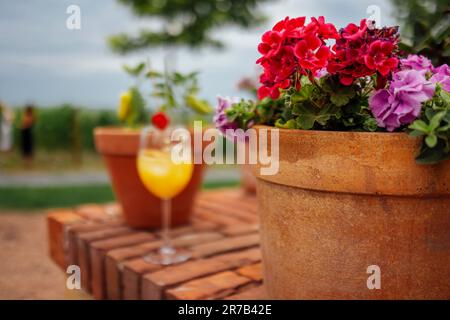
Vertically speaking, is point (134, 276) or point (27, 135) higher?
point (27, 135)

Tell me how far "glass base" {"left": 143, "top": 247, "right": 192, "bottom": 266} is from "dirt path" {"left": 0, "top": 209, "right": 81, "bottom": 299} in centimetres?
46

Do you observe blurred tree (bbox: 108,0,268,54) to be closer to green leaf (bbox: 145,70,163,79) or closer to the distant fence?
the distant fence

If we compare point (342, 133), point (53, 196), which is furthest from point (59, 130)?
point (342, 133)

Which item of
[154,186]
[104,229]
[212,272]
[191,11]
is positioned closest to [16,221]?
[104,229]

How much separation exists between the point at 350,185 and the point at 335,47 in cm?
29

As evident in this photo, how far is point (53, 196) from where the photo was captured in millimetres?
5336

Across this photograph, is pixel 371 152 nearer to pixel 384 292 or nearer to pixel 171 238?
pixel 384 292

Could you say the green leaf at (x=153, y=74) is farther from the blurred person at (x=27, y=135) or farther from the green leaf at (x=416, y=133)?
the blurred person at (x=27, y=135)

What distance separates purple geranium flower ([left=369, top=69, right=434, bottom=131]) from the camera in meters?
0.90

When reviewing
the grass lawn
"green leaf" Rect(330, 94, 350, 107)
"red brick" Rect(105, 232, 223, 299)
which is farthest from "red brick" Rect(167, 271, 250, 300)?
the grass lawn

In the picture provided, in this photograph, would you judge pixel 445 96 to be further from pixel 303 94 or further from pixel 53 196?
pixel 53 196

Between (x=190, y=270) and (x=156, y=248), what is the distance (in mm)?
295

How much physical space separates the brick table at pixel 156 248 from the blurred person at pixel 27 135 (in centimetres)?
780
